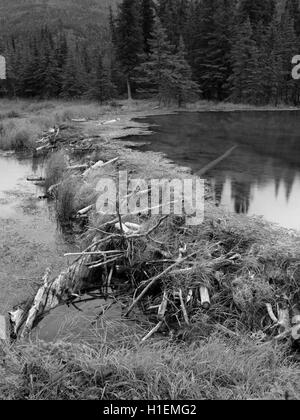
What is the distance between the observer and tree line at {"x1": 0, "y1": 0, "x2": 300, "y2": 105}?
124 feet

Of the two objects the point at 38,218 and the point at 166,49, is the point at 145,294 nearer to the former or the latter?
the point at 38,218

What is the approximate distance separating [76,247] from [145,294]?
2.77 m

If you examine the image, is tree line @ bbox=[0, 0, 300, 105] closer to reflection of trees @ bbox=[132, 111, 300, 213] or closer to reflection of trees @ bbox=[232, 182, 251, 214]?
reflection of trees @ bbox=[132, 111, 300, 213]

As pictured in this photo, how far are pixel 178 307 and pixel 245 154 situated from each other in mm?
12074

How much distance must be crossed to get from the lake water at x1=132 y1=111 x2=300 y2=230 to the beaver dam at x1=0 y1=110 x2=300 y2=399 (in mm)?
2069

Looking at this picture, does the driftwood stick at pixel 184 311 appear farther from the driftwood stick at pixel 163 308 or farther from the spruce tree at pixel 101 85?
the spruce tree at pixel 101 85

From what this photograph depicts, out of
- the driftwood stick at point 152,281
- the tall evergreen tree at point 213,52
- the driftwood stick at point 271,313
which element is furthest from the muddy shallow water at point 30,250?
the tall evergreen tree at point 213,52

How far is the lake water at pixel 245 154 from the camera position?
10.3 metres

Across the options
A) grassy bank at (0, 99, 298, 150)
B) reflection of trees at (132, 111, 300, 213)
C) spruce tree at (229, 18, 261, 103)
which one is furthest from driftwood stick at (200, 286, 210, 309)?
spruce tree at (229, 18, 261, 103)

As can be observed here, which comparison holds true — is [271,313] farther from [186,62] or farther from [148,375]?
[186,62]

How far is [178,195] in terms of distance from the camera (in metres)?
9.24

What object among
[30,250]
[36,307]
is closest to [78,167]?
[30,250]

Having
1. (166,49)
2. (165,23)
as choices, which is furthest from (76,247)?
(165,23)

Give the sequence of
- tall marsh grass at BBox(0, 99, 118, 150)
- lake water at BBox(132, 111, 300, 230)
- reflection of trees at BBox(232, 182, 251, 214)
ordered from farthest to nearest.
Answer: tall marsh grass at BBox(0, 99, 118, 150)
lake water at BBox(132, 111, 300, 230)
reflection of trees at BBox(232, 182, 251, 214)
